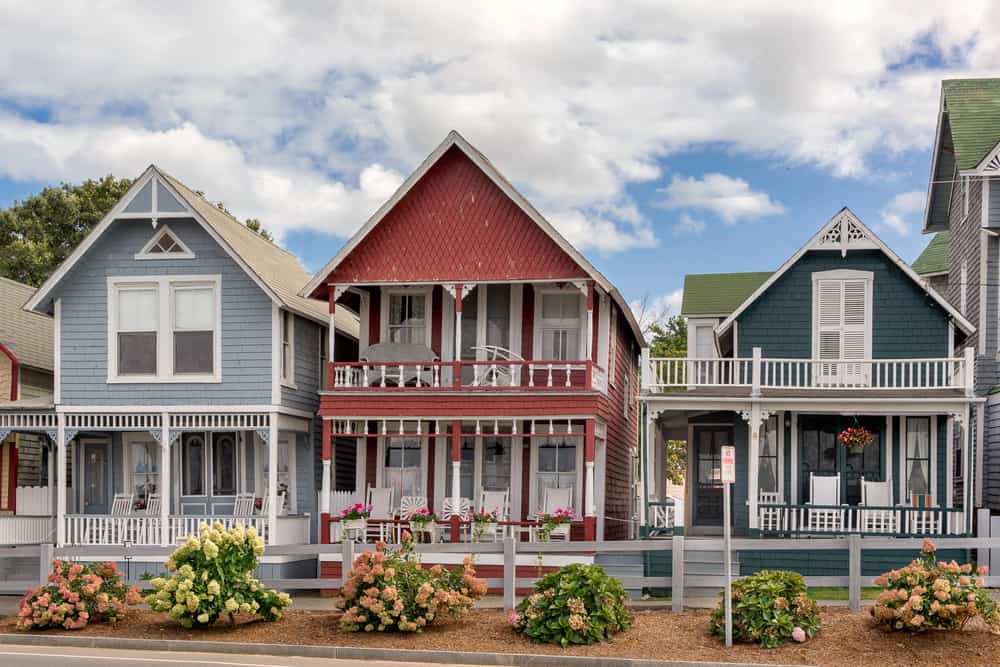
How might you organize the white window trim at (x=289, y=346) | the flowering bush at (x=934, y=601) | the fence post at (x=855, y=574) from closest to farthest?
1. the flowering bush at (x=934, y=601)
2. the fence post at (x=855, y=574)
3. the white window trim at (x=289, y=346)

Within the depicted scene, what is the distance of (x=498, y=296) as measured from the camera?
1040 inches

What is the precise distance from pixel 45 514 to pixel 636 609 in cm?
1461

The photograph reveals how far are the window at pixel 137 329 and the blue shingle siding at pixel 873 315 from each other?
12258 mm

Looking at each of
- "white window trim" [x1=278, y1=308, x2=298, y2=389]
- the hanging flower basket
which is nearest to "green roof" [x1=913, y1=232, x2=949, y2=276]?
the hanging flower basket

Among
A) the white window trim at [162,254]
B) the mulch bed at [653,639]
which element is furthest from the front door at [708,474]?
the white window trim at [162,254]

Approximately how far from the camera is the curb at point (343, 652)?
1510cm

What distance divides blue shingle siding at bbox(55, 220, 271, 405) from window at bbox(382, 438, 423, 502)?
3.15 m

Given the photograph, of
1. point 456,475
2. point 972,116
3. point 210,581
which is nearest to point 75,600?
point 210,581

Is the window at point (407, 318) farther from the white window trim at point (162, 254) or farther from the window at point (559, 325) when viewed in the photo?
the white window trim at point (162, 254)

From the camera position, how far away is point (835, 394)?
78.6 feet

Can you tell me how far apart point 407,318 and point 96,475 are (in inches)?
320

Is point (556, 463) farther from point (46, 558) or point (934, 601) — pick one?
point (934, 601)

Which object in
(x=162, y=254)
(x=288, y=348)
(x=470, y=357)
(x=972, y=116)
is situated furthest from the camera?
(x=972, y=116)

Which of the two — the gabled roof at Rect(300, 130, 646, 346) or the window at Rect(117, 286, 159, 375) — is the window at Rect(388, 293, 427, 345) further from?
the window at Rect(117, 286, 159, 375)
